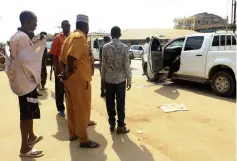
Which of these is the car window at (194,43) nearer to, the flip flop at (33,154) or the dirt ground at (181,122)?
the dirt ground at (181,122)

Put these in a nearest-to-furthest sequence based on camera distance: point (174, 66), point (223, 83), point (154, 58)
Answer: point (223, 83)
point (154, 58)
point (174, 66)

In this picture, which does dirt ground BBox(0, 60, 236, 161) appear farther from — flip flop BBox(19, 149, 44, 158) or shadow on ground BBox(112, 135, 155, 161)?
flip flop BBox(19, 149, 44, 158)

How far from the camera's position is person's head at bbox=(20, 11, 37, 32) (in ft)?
10.6

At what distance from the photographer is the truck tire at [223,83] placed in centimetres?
665

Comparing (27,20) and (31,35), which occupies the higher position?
(27,20)

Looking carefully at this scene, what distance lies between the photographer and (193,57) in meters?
7.63

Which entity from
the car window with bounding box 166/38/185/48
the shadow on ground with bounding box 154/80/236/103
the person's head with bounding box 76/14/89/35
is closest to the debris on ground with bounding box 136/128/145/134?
the person's head with bounding box 76/14/89/35

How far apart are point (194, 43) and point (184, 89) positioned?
1.39 m

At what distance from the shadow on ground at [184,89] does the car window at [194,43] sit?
122 centimetres

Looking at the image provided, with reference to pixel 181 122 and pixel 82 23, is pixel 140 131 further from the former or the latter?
pixel 82 23

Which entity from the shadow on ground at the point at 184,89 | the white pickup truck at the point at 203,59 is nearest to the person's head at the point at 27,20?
the shadow on ground at the point at 184,89

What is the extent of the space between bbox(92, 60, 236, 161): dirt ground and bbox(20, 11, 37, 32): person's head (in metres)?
2.26

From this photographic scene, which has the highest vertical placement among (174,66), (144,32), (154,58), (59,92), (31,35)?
(144,32)

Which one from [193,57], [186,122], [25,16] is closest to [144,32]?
[193,57]
